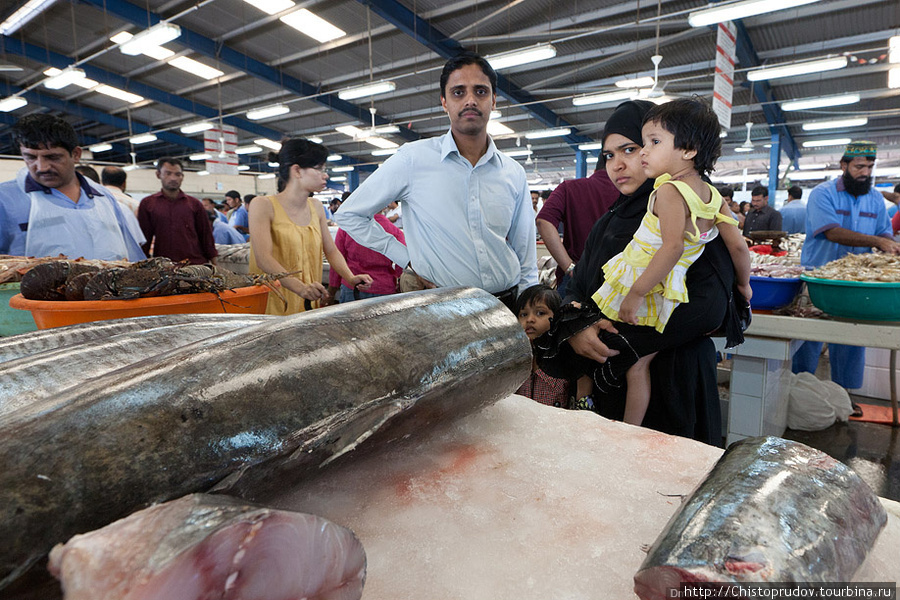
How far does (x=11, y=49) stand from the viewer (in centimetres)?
1412

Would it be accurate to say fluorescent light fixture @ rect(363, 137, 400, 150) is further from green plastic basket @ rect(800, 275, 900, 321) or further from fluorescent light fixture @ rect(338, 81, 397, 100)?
green plastic basket @ rect(800, 275, 900, 321)

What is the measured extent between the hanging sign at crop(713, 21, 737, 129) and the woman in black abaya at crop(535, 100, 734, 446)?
25.6ft

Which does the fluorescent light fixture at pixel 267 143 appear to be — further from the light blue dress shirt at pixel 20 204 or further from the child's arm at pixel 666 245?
the child's arm at pixel 666 245

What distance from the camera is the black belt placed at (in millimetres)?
2488

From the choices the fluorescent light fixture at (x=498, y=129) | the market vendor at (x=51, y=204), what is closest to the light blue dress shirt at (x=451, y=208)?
the market vendor at (x=51, y=204)

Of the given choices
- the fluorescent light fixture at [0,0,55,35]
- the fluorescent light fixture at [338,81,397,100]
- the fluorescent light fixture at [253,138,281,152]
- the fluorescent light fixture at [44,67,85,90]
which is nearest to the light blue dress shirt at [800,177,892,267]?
the fluorescent light fixture at [338,81,397,100]

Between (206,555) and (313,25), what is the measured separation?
13.6 meters

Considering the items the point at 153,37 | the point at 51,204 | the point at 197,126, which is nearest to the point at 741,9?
the point at 51,204

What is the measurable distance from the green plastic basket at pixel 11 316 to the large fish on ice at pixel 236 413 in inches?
64.7

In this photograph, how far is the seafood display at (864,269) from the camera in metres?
2.49

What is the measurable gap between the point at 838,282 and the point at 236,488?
2892mm

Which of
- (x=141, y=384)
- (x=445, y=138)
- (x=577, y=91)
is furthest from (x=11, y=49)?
(x=141, y=384)

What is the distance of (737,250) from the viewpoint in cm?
192

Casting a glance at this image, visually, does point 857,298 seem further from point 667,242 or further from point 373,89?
point 373,89
